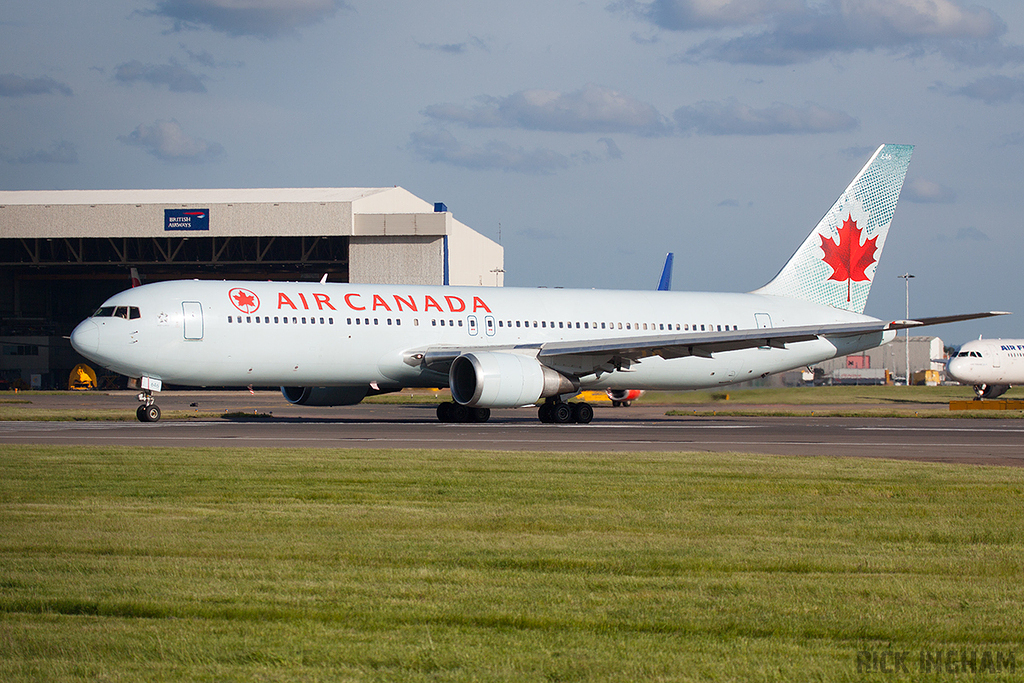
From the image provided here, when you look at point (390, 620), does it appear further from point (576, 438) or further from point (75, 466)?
point (576, 438)

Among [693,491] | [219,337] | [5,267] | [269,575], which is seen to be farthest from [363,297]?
[5,267]

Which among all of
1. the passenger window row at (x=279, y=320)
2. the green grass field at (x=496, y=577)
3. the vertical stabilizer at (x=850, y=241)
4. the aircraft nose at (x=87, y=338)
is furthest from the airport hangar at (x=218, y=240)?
the green grass field at (x=496, y=577)

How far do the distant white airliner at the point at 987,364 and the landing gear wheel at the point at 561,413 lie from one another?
2898 centimetres

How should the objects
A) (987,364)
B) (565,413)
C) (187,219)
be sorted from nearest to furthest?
(565,413) < (987,364) < (187,219)

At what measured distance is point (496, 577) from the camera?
7145 millimetres

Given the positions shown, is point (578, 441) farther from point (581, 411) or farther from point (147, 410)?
point (147, 410)

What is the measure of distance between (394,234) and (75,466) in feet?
153

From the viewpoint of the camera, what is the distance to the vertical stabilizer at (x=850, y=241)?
3547 cm

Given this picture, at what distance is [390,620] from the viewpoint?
5.98 meters

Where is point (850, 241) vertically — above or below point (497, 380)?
above

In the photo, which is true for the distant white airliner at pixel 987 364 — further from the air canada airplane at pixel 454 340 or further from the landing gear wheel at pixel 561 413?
the landing gear wheel at pixel 561 413

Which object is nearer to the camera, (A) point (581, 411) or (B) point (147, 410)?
(B) point (147, 410)

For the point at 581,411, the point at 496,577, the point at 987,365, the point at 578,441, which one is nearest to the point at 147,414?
the point at 581,411

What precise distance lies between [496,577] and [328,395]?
2383 centimetres
